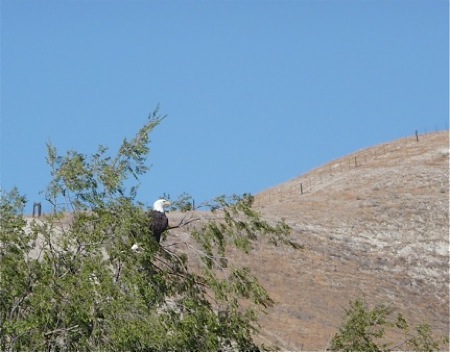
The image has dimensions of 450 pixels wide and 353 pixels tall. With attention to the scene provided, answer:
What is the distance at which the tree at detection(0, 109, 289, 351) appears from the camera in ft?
57.0

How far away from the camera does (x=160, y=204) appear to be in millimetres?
20703

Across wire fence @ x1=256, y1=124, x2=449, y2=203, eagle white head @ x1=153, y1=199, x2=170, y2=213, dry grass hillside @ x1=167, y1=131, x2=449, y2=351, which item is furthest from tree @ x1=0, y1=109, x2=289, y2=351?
wire fence @ x1=256, y1=124, x2=449, y2=203

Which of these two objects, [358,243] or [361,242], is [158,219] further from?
[361,242]

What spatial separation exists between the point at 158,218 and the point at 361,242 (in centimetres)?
5129

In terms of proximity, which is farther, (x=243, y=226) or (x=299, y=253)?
(x=299, y=253)

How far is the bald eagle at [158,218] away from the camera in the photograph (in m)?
20.4

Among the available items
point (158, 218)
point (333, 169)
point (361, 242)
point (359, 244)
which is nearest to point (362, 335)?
point (158, 218)

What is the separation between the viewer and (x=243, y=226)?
20.1m

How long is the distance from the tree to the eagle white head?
0.99 feet

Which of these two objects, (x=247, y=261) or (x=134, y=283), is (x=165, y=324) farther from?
(x=247, y=261)

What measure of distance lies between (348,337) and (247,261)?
103 ft

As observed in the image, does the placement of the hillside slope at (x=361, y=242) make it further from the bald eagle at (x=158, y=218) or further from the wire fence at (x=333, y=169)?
the bald eagle at (x=158, y=218)

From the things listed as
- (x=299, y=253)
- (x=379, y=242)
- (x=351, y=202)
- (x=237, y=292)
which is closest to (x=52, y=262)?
(x=237, y=292)

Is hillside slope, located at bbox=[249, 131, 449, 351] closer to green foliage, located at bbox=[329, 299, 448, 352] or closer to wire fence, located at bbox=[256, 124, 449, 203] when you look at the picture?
wire fence, located at bbox=[256, 124, 449, 203]
